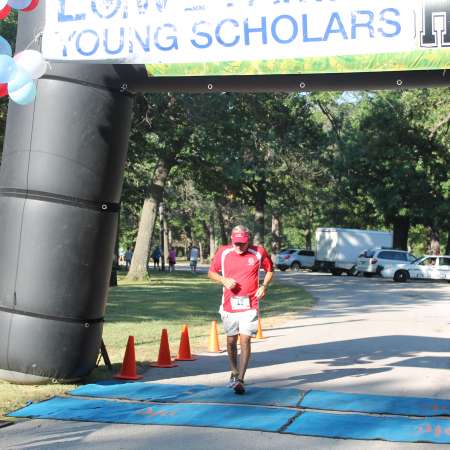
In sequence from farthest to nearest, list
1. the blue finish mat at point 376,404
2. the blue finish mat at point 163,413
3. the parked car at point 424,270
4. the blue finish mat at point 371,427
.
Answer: the parked car at point 424,270
the blue finish mat at point 376,404
the blue finish mat at point 163,413
the blue finish mat at point 371,427

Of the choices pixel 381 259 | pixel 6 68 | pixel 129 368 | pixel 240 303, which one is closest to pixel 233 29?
pixel 6 68

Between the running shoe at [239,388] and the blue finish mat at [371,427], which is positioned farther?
the running shoe at [239,388]

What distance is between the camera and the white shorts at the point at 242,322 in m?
8.79

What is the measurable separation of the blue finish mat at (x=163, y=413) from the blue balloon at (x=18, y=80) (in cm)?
304

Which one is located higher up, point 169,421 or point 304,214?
point 304,214

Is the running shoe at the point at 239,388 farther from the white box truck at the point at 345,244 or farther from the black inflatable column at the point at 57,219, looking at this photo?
the white box truck at the point at 345,244

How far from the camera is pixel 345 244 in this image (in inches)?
1924

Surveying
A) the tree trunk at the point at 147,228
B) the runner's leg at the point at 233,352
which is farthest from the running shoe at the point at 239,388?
the tree trunk at the point at 147,228

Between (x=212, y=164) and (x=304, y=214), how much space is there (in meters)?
41.3

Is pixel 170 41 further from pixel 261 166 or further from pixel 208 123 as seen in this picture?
pixel 261 166

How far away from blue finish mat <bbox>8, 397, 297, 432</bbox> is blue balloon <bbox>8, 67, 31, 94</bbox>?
3042 mm

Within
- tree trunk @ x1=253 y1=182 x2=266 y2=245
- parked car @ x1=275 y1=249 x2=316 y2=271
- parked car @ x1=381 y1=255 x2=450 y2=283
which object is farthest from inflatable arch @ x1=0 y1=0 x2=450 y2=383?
parked car @ x1=275 y1=249 x2=316 y2=271

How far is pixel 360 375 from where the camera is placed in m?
10.0

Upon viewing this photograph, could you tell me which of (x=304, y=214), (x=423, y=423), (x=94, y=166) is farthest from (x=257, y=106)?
(x=304, y=214)
